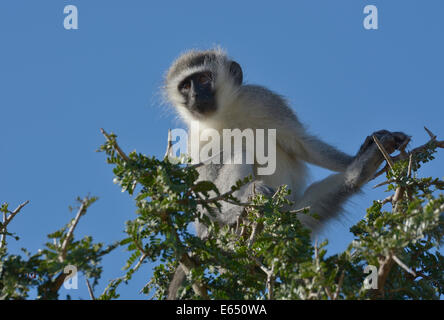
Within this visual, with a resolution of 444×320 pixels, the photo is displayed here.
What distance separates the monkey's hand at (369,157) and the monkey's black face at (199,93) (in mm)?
2038

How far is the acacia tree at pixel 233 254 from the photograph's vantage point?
3.16m

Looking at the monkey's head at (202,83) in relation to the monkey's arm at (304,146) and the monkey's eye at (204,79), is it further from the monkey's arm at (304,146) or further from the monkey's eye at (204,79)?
the monkey's arm at (304,146)

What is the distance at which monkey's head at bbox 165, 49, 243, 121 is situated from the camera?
316 inches

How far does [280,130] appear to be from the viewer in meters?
7.85

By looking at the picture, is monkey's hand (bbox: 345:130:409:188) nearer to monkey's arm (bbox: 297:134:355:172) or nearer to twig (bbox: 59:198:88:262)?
monkey's arm (bbox: 297:134:355:172)

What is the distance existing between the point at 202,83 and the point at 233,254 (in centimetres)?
481

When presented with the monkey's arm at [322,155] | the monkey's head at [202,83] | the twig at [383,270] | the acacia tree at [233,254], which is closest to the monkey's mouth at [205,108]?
the monkey's head at [202,83]

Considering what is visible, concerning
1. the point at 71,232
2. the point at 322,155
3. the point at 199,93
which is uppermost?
the point at 199,93

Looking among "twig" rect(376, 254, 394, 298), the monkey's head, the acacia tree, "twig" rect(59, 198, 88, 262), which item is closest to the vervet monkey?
the monkey's head

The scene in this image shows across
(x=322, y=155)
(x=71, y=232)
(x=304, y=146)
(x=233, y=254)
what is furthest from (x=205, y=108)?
(x=71, y=232)

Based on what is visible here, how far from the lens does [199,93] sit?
8.16 meters

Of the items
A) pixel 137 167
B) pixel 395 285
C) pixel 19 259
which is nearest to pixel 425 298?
pixel 395 285

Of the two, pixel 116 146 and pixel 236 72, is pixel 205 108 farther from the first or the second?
pixel 116 146
